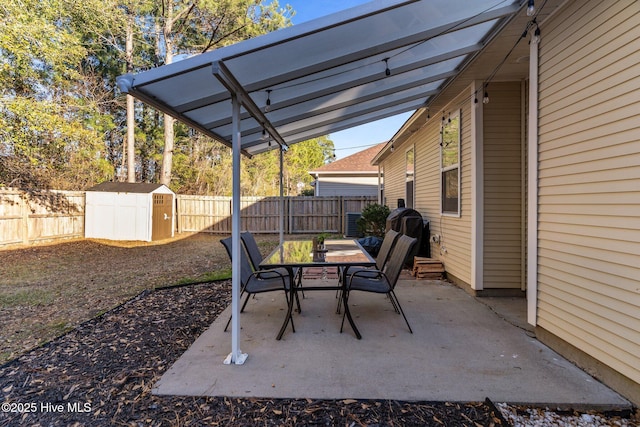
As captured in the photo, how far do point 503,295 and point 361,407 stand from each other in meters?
3.05

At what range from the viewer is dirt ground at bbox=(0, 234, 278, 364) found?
11.6 ft

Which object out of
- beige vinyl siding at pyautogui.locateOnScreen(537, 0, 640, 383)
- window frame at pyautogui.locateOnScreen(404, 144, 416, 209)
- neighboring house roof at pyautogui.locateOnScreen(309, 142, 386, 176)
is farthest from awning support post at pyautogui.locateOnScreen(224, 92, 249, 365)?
neighboring house roof at pyautogui.locateOnScreen(309, 142, 386, 176)

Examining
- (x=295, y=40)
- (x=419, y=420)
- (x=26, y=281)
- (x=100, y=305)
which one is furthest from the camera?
(x=26, y=281)

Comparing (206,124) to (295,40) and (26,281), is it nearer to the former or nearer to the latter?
(295,40)

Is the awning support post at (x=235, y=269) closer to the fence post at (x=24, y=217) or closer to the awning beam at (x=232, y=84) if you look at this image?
the awning beam at (x=232, y=84)

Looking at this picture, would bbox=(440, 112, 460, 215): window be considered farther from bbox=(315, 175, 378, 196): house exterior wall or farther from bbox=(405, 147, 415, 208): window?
bbox=(315, 175, 378, 196): house exterior wall

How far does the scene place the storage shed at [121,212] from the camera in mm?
10078

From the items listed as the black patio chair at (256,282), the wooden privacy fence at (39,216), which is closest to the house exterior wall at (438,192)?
the black patio chair at (256,282)

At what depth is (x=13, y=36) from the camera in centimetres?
732

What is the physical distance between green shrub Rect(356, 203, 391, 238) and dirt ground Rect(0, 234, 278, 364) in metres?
2.92

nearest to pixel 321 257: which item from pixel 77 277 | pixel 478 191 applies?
pixel 478 191

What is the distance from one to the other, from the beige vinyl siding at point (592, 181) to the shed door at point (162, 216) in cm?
1051

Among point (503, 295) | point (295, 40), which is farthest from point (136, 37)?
point (503, 295)

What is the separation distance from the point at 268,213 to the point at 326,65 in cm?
1021
